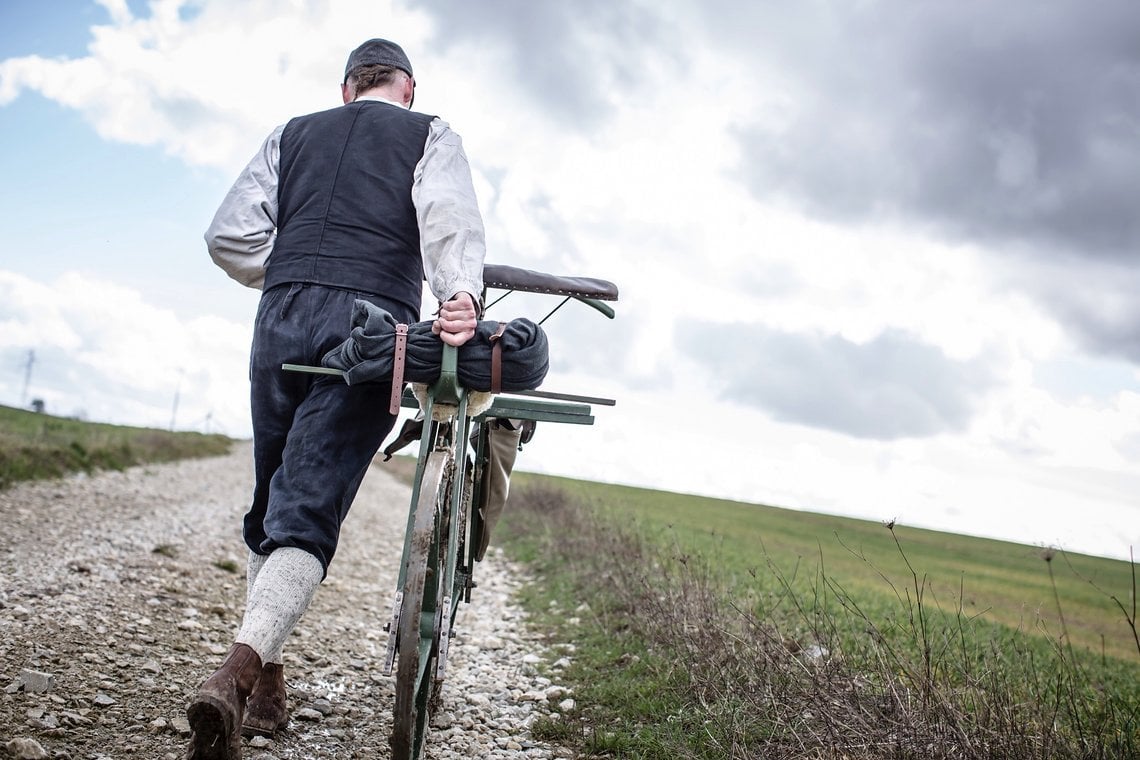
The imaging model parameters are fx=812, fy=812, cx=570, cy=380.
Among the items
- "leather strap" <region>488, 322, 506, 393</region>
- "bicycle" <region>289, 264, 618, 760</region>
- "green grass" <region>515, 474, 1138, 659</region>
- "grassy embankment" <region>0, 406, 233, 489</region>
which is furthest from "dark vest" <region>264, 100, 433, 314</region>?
"grassy embankment" <region>0, 406, 233, 489</region>

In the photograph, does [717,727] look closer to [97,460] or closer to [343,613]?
[343,613]

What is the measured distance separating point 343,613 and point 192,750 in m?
4.20

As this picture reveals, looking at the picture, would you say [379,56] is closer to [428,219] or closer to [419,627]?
[428,219]

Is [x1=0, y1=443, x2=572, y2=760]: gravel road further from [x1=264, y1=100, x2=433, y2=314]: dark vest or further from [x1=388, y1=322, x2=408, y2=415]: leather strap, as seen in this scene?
[x1=264, y1=100, x2=433, y2=314]: dark vest

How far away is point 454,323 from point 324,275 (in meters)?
0.66

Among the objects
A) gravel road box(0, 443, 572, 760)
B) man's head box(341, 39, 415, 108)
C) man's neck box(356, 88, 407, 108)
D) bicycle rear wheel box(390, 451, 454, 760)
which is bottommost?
gravel road box(0, 443, 572, 760)

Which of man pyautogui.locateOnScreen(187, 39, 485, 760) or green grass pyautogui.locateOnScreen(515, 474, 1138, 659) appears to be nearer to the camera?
man pyautogui.locateOnScreen(187, 39, 485, 760)

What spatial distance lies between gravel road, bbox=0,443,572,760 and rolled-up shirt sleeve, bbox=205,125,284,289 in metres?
1.90

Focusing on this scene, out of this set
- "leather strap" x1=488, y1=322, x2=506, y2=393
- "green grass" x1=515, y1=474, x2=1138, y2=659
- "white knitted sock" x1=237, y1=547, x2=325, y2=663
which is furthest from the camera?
"green grass" x1=515, y1=474, x2=1138, y2=659

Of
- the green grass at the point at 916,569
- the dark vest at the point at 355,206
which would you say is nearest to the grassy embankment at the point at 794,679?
the green grass at the point at 916,569

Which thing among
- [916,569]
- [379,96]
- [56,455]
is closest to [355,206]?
[379,96]

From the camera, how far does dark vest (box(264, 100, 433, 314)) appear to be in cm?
319

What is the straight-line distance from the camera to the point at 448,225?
312cm

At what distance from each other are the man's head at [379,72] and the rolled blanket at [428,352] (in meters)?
1.21
